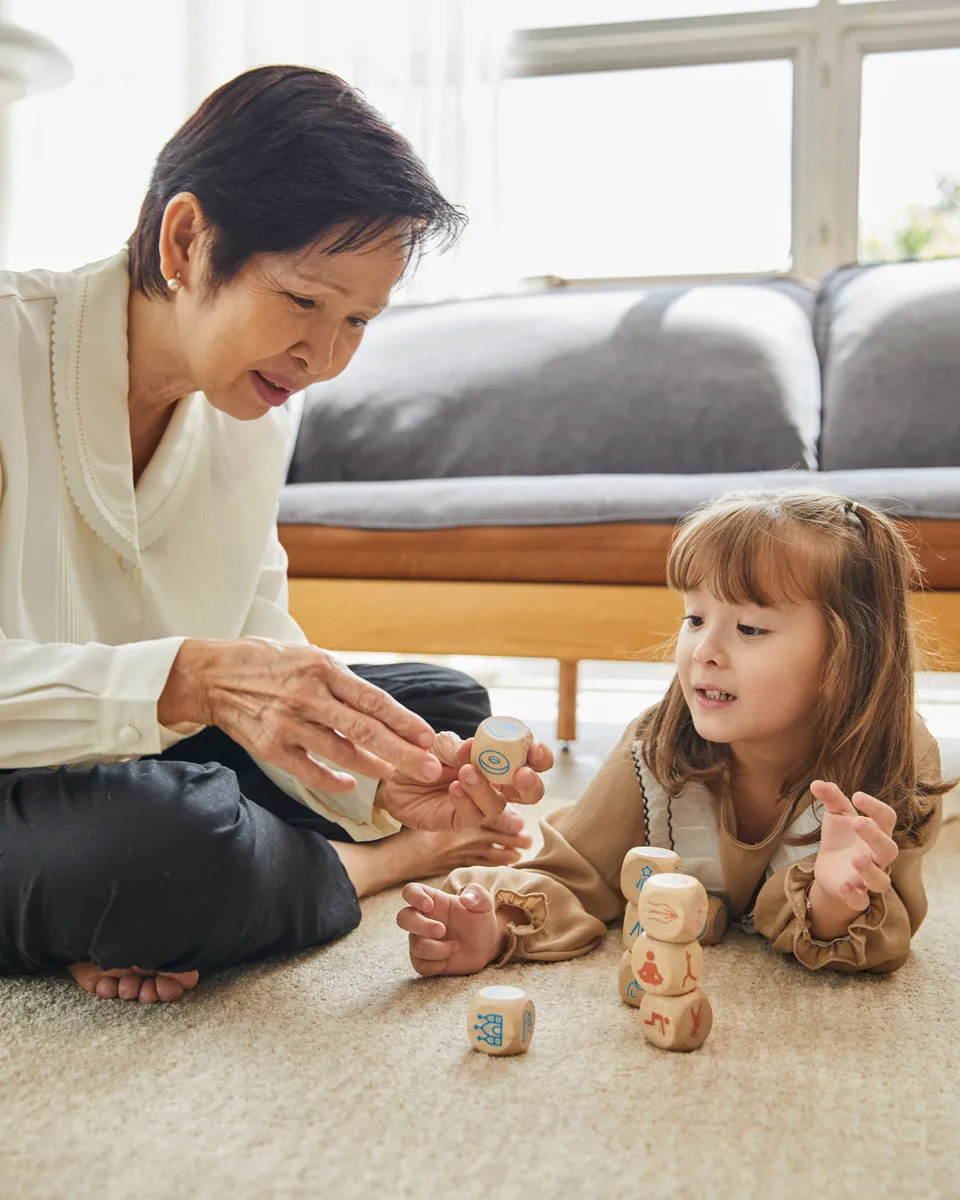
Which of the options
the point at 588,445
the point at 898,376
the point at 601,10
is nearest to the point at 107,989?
the point at 588,445

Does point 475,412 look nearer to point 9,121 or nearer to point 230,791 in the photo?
point 230,791

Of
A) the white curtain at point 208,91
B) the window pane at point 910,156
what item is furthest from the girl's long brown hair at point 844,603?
the window pane at point 910,156

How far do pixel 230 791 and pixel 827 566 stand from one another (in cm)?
57

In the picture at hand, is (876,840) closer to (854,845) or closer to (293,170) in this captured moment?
(854,845)

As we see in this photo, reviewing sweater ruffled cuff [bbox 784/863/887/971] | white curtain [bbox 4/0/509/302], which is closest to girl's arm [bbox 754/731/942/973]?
sweater ruffled cuff [bbox 784/863/887/971]

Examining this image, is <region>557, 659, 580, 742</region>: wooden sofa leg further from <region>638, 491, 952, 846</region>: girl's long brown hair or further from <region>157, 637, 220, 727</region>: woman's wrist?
<region>157, 637, 220, 727</region>: woman's wrist

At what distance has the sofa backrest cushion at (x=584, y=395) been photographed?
2195 mm

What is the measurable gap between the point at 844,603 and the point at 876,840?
0.85 ft

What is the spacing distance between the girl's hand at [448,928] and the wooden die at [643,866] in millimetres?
129

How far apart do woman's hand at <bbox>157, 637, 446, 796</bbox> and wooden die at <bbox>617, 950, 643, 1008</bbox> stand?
239mm

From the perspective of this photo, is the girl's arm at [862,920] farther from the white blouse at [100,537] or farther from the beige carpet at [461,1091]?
the white blouse at [100,537]

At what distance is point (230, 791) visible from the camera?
3.39 feet

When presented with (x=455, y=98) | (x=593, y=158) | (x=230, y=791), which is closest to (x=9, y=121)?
(x=455, y=98)

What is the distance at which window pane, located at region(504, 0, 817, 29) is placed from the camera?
3268 millimetres
